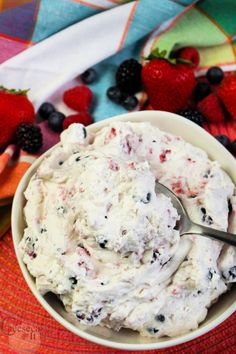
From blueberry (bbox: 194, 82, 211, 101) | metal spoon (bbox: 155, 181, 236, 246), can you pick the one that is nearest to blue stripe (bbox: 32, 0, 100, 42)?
blueberry (bbox: 194, 82, 211, 101)

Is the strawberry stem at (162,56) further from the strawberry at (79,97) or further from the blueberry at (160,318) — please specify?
the blueberry at (160,318)

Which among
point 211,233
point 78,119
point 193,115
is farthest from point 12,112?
point 211,233

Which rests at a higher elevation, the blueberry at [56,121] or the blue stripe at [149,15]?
the blue stripe at [149,15]

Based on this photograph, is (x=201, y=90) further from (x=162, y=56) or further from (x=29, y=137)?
(x=29, y=137)

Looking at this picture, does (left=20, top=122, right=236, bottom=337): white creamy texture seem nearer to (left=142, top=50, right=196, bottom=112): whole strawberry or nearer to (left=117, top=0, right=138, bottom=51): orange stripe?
(left=142, top=50, right=196, bottom=112): whole strawberry

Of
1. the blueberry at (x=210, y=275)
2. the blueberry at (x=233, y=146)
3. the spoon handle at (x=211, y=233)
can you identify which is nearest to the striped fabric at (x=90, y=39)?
the blueberry at (x=233, y=146)

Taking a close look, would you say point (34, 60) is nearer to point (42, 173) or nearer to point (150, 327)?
point (42, 173)
